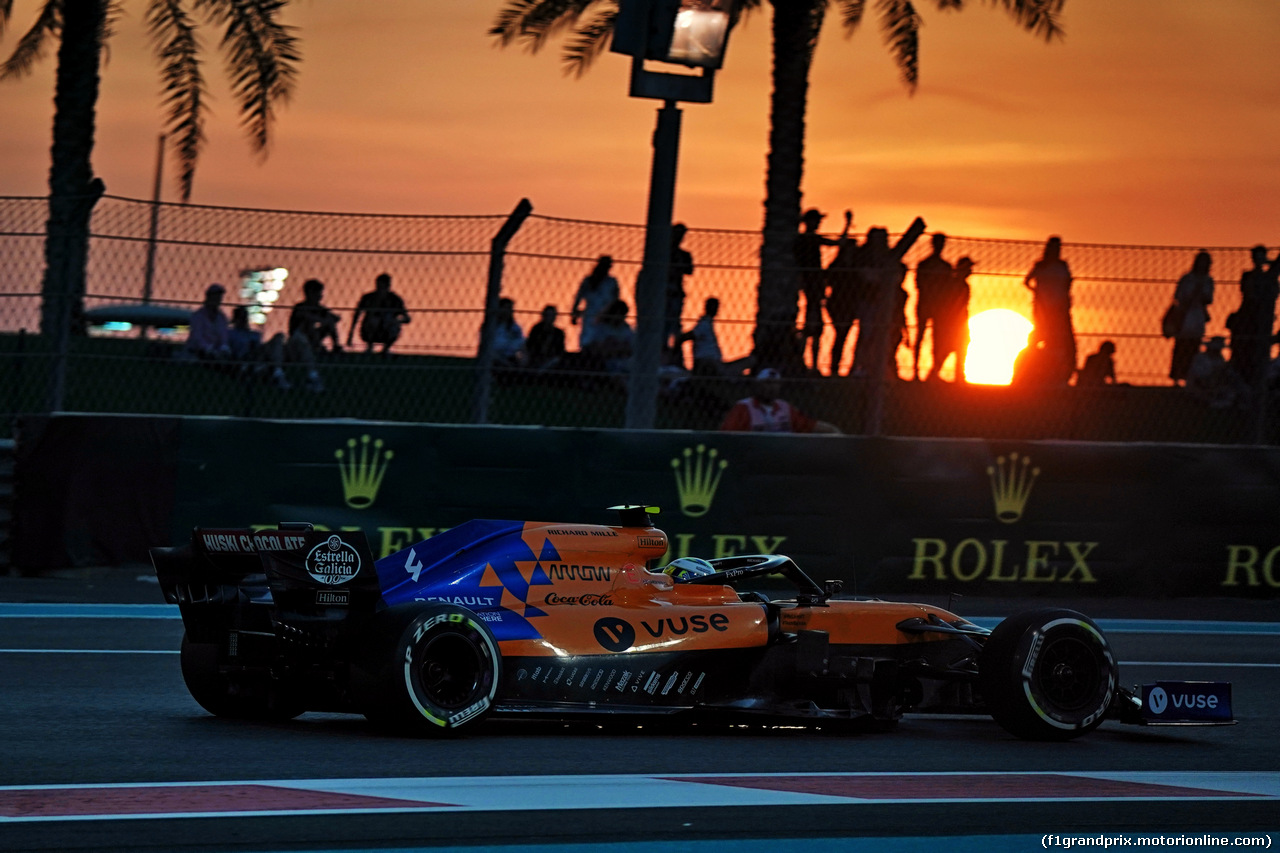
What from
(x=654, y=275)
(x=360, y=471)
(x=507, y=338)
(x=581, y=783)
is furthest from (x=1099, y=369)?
(x=581, y=783)

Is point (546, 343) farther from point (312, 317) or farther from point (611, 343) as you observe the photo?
point (312, 317)

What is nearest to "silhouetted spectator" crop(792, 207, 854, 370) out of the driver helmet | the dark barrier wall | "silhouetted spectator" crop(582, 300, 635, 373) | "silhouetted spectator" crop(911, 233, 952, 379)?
"silhouetted spectator" crop(911, 233, 952, 379)

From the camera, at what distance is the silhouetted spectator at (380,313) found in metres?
11.3

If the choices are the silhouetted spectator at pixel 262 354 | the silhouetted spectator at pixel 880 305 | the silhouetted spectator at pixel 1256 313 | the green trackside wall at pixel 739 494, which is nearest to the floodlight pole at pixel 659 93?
the green trackside wall at pixel 739 494

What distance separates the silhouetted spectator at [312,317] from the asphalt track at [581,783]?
3.48 meters

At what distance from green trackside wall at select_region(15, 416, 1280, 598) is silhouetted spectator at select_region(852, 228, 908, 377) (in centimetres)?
64

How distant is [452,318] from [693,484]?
6.66ft

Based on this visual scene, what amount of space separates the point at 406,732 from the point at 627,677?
84cm

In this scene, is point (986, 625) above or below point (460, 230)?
below

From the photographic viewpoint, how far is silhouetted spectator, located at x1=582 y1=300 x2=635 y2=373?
11867mm

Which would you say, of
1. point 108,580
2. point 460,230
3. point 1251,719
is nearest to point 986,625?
point 1251,719

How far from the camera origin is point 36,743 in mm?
6129

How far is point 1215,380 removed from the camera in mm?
13047

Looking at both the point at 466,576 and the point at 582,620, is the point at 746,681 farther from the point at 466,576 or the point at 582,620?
the point at 466,576
